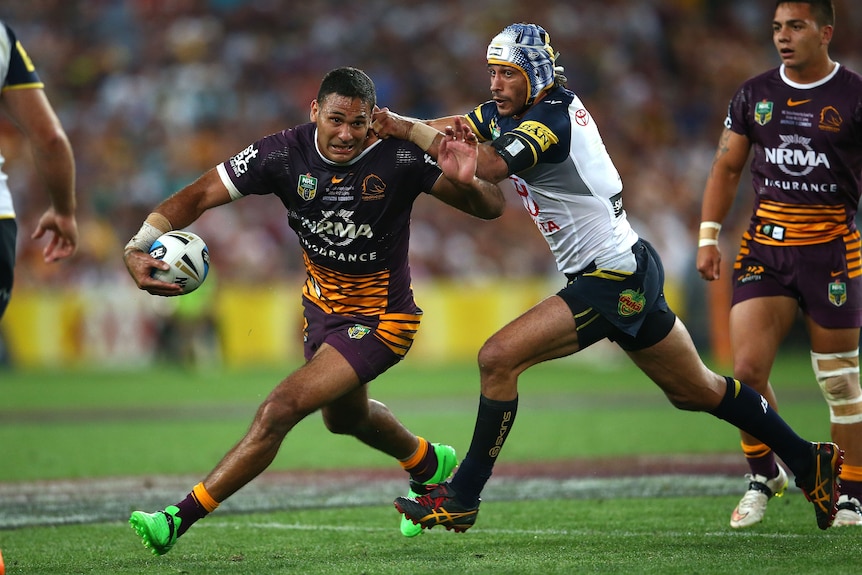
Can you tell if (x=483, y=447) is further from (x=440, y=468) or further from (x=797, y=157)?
(x=797, y=157)

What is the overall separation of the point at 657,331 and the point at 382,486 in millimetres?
3363

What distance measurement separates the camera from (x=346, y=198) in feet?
21.9

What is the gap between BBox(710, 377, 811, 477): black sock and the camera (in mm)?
6828

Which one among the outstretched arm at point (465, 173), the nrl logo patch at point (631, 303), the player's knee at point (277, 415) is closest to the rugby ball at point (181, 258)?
the player's knee at point (277, 415)

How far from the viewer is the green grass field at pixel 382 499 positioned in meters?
6.22

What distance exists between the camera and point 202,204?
6.70 m

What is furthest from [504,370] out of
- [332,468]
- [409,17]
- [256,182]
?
[409,17]

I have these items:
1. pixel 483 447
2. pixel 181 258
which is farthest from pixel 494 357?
pixel 181 258

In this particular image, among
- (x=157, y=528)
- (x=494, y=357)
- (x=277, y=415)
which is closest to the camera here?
(x=157, y=528)

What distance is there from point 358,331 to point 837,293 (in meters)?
2.84

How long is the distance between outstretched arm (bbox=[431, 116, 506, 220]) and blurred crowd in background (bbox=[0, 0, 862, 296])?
15.5 m

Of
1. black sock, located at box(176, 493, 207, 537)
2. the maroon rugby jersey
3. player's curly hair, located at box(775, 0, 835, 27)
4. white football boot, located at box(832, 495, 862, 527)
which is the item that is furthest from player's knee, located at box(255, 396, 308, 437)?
player's curly hair, located at box(775, 0, 835, 27)

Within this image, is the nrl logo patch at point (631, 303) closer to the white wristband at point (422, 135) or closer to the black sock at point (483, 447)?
the black sock at point (483, 447)

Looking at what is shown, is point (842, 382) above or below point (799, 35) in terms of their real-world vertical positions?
below
